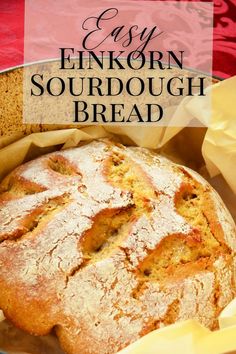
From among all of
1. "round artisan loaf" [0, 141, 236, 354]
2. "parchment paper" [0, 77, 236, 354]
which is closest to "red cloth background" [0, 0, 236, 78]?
"parchment paper" [0, 77, 236, 354]

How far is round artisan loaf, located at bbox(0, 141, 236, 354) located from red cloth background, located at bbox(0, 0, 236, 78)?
0.37 meters

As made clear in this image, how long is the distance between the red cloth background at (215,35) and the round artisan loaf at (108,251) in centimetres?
37

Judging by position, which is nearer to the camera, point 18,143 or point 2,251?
point 2,251

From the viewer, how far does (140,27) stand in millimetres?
1500

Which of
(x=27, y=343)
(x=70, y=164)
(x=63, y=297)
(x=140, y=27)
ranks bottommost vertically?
(x=27, y=343)

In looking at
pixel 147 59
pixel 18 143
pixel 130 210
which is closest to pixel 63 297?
pixel 130 210

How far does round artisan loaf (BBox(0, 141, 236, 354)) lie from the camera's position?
36.5 inches

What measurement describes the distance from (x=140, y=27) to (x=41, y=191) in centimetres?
64

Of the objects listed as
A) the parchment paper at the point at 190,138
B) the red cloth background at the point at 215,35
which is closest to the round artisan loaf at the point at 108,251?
the parchment paper at the point at 190,138

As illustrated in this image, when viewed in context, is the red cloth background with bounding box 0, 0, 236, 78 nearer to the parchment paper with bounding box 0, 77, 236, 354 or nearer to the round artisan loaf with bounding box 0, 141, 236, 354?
the parchment paper with bounding box 0, 77, 236, 354

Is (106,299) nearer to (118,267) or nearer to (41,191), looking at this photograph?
(118,267)

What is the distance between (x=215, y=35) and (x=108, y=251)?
0.75m

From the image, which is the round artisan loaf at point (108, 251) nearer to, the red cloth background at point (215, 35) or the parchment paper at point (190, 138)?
the parchment paper at point (190, 138)

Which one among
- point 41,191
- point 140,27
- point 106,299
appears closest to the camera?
point 106,299
